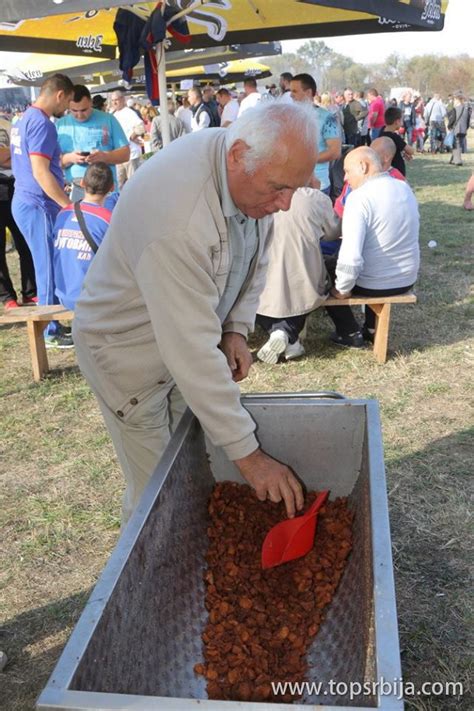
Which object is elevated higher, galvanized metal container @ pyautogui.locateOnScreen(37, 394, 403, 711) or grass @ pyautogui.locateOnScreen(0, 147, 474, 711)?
galvanized metal container @ pyautogui.locateOnScreen(37, 394, 403, 711)

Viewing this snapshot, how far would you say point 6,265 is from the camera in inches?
247

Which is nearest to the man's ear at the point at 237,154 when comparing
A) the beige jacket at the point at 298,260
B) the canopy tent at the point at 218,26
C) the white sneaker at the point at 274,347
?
the beige jacket at the point at 298,260

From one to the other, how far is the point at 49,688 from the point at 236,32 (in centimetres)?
758

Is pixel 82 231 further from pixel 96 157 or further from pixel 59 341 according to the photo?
pixel 96 157

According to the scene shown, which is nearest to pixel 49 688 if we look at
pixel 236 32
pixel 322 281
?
pixel 322 281

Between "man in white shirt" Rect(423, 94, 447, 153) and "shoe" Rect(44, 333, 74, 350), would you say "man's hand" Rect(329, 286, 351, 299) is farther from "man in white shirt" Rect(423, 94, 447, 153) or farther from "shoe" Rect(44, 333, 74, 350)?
"man in white shirt" Rect(423, 94, 447, 153)

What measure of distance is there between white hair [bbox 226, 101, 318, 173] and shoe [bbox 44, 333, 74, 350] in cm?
368

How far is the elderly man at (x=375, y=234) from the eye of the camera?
4492 millimetres

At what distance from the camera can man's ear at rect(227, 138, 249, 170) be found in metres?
1.74

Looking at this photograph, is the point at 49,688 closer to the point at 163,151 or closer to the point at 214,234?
the point at 214,234

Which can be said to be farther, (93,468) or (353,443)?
(93,468)

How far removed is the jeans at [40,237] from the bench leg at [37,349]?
24.7 inches

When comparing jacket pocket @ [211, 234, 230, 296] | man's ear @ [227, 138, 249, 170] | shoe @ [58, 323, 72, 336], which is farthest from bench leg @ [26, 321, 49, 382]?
man's ear @ [227, 138, 249, 170]

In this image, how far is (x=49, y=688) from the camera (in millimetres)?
1127
